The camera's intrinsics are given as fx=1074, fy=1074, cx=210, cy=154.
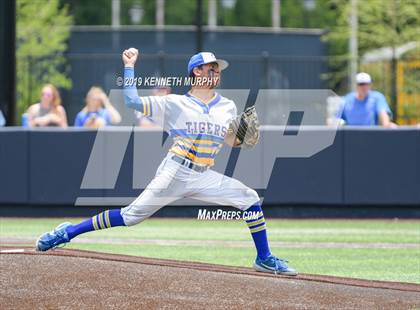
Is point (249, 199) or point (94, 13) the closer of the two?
point (249, 199)

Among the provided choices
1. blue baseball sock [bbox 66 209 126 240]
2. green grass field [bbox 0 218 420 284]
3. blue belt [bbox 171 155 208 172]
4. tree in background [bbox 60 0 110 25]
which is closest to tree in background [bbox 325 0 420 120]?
tree in background [bbox 60 0 110 25]

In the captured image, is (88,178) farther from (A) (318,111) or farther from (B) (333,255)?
(A) (318,111)

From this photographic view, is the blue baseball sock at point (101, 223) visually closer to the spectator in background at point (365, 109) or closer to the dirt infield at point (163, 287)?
the dirt infield at point (163, 287)

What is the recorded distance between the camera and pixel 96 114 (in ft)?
58.3

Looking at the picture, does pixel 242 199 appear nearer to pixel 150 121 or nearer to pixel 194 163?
pixel 194 163

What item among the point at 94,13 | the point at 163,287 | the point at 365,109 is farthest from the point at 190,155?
the point at 94,13

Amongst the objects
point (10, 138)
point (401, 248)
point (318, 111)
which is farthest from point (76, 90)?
point (401, 248)

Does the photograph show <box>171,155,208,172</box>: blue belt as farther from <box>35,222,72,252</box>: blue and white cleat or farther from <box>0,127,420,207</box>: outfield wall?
<box>0,127,420,207</box>: outfield wall

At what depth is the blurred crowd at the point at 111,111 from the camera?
1716cm

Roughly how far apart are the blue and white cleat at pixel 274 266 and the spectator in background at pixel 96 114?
8.14 m

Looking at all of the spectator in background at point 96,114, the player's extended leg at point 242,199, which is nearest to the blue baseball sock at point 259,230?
the player's extended leg at point 242,199

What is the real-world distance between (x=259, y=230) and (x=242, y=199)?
1.07 ft

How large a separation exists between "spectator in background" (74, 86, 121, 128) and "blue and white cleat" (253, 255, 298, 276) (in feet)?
26.7

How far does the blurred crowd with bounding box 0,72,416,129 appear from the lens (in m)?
17.2
